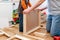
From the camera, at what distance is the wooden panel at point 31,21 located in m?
1.90

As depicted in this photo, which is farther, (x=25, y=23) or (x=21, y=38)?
(x=25, y=23)

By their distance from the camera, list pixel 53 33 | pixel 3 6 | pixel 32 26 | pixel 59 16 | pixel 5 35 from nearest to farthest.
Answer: pixel 59 16, pixel 53 33, pixel 5 35, pixel 32 26, pixel 3 6

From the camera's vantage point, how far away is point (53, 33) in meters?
1.83

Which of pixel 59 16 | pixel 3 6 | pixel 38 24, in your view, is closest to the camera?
pixel 59 16

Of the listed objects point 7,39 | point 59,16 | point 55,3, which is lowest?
point 7,39

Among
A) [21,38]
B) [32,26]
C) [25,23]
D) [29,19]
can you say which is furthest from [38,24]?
[21,38]

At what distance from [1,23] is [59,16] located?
1.92 m

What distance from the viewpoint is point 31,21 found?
6.89 ft

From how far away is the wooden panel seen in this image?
1.90m

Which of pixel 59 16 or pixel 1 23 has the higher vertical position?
pixel 59 16

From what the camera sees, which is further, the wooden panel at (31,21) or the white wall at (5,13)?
Result: the white wall at (5,13)

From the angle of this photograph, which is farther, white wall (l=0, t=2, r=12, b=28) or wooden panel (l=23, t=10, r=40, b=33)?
white wall (l=0, t=2, r=12, b=28)

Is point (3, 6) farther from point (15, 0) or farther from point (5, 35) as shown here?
point (5, 35)

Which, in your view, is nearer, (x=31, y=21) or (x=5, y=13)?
(x=31, y=21)
